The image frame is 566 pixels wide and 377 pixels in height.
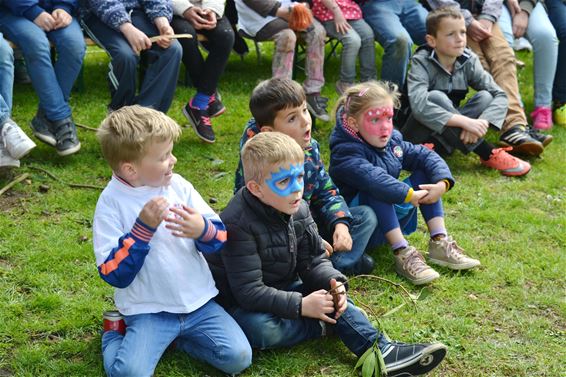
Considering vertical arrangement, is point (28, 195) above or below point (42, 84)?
below

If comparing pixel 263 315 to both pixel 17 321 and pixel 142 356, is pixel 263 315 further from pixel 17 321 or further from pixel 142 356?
pixel 17 321

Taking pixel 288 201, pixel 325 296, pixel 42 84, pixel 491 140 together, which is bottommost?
pixel 491 140

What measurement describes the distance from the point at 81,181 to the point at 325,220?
2.04 metres

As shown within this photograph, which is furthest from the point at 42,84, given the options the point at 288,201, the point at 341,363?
the point at 341,363

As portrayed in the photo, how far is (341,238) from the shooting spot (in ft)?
13.7

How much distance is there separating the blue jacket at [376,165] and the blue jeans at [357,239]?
123 mm

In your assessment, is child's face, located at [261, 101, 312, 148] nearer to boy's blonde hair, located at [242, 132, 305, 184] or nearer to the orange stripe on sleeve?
boy's blonde hair, located at [242, 132, 305, 184]

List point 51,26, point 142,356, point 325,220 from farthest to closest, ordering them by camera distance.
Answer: point 51,26 → point 325,220 → point 142,356

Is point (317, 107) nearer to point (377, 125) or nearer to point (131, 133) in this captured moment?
point (377, 125)

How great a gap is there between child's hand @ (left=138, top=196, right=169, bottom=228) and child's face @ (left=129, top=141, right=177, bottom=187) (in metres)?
0.26

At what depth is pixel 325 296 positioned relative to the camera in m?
3.53

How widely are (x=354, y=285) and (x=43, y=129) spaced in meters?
2.63

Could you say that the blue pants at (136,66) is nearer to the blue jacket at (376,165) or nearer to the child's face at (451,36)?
the blue jacket at (376,165)

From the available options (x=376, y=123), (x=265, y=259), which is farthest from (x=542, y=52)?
(x=265, y=259)
